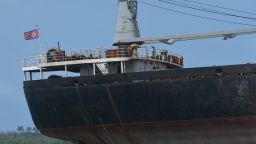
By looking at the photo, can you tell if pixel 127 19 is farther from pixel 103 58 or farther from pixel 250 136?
pixel 250 136

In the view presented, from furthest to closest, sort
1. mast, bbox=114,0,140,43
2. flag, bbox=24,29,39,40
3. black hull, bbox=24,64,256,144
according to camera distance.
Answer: flag, bbox=24,29,39,40 → mast, bbox=114,0,140,43 → black hull, bbox=24,64,256,144

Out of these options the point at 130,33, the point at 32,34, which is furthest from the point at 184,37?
the point at 32,34

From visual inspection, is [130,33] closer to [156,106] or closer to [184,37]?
[184,37]

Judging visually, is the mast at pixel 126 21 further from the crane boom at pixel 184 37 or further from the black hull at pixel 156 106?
the black hull at pixel 156 106

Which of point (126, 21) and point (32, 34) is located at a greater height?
point (126, 21)

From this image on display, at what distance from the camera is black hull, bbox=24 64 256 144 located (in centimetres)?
3216

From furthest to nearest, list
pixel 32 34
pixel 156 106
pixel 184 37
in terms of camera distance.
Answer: pixel 32 34 → pixel 184 37 → pixel 156 106

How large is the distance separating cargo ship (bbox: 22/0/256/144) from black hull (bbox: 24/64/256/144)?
0.04m

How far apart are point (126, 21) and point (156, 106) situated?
6.56m

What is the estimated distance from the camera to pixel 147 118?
1330 inches

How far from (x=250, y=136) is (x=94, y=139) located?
26.3 feet

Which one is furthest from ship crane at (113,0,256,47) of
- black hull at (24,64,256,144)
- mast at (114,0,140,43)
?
black hull at (24,64,256,144)

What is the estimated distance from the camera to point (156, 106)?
110 feet

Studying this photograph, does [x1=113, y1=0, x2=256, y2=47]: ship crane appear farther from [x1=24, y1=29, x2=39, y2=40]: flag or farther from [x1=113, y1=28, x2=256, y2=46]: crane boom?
[x1=24, y1=29, x2=39, y2=40]: flag
